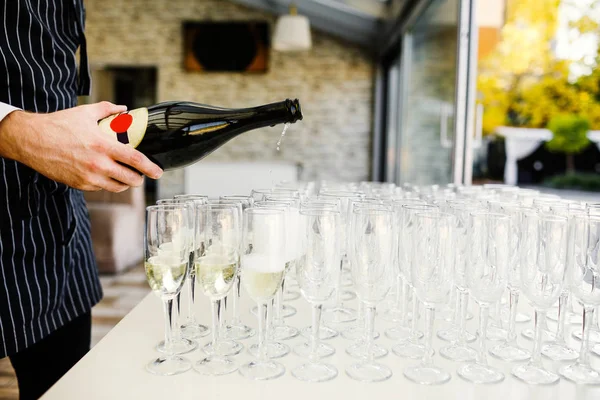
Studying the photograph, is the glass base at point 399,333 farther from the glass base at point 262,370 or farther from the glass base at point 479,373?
the glass base at point 262,370

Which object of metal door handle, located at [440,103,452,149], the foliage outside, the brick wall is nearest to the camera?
the foliage outside

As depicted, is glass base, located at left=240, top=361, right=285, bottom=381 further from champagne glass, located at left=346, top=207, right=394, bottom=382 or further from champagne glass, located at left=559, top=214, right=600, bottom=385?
champagne glass, located at left=559, top=214, right=600, bottom=385

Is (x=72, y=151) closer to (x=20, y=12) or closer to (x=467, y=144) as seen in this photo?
(x=20, y=12)

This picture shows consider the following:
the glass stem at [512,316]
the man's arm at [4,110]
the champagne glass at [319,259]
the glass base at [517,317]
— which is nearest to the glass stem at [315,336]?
the champagne glass at [319,259]

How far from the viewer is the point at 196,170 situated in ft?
20.6

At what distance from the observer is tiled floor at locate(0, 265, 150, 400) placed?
7.88 ft

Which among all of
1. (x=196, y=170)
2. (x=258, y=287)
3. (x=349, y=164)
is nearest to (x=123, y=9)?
(x=196, y=170)

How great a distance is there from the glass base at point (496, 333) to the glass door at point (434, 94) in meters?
2.03

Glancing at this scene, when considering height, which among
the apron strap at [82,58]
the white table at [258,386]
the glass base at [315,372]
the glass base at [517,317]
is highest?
Result: the apron strap at [82,58]

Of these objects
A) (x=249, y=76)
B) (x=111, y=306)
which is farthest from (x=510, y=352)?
(x=249, y=76)

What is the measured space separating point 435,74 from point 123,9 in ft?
14.4

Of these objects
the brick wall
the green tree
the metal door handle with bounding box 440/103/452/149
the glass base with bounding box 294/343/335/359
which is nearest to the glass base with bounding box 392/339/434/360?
the glass base with bounding box 294/343/335/359

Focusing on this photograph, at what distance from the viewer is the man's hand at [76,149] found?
2.78ft

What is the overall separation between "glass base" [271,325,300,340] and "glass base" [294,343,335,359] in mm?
46
